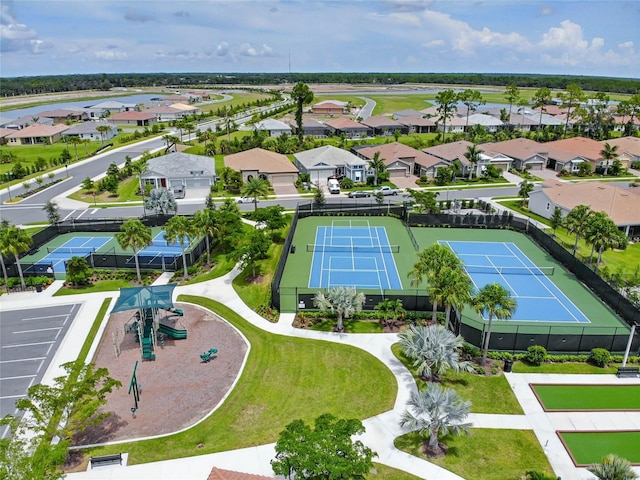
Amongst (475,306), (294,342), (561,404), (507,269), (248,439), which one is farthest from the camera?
(507,269)

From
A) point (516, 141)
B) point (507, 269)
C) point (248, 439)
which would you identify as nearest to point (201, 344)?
point (248, 439)

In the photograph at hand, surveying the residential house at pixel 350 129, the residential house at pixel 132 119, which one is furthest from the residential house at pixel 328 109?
the residential house at pixel 132 119

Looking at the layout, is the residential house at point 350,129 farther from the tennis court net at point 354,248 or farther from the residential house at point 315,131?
the tennis court net at point 354,248

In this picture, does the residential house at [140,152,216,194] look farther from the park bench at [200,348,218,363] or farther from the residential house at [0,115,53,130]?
the residential house at [0,115,53,130]

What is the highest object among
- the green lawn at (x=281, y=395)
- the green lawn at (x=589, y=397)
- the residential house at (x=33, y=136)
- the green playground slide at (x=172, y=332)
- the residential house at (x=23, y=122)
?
the residential house at (x=23, y=122)

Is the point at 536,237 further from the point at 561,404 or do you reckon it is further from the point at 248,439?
the point at 248,439
